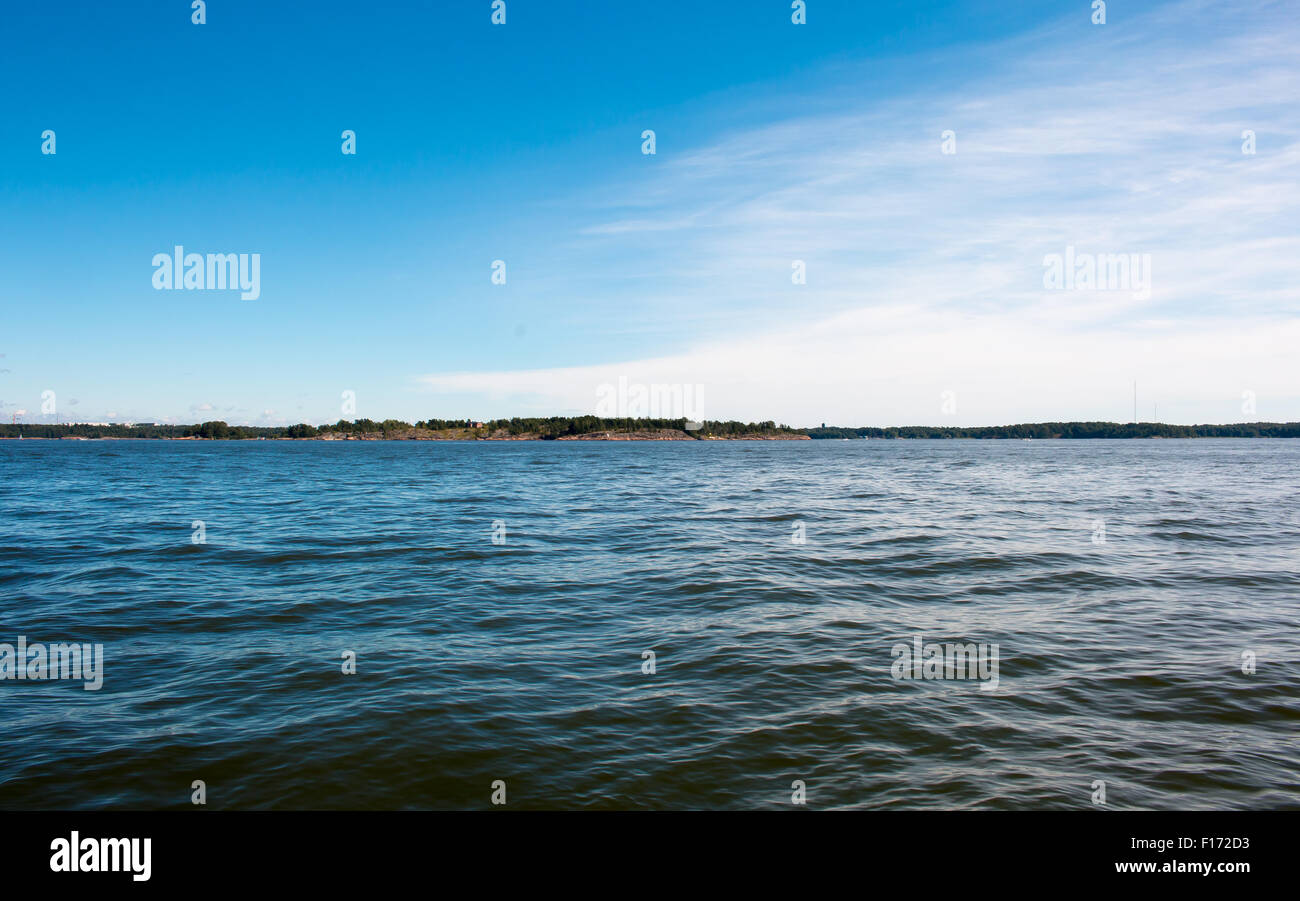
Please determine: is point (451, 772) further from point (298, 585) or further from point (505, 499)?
point (505, 499)

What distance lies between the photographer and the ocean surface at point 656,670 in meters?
8.89

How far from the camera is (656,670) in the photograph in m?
13.1

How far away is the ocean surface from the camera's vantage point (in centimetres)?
889

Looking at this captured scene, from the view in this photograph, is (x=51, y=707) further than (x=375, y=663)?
No

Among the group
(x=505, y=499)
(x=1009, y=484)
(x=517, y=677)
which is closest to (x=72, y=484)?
(x=505, y=499)

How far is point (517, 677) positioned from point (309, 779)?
13.9ft

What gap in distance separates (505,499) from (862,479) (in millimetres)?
38166
